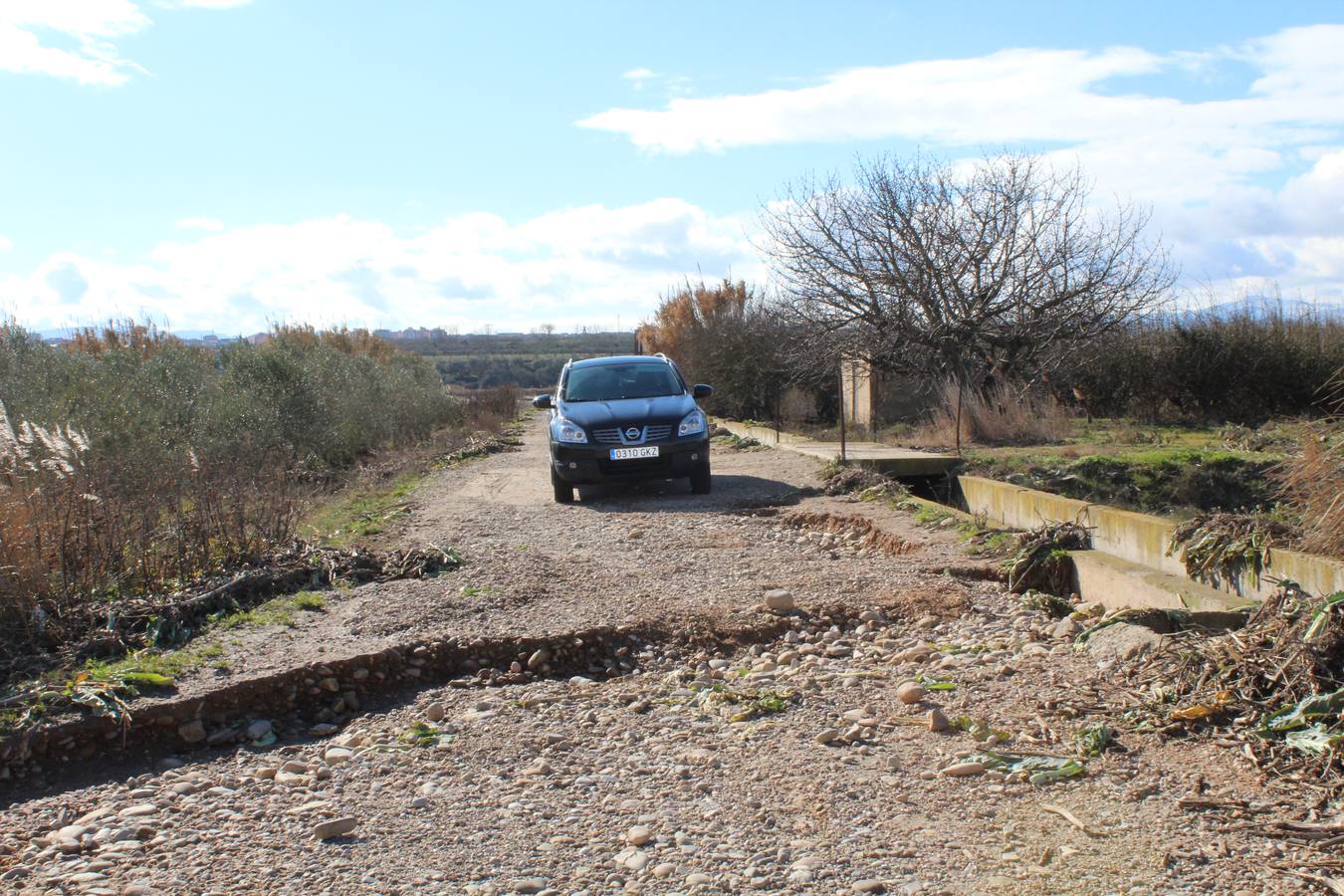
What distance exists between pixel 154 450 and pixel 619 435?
4883 millimetres

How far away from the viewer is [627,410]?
12.7 meters

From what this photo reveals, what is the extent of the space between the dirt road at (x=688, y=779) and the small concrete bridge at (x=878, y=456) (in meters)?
6.30

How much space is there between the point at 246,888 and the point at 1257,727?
375cm

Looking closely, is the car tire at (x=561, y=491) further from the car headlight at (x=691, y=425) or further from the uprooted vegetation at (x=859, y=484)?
the uprooted vegetation at (x=859, y=484)

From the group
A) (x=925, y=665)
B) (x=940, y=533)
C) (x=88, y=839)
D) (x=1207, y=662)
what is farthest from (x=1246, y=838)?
(x=940, y=533)

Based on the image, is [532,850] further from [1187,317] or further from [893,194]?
[1187,317]

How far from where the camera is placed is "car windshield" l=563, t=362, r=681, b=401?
43.8 ft

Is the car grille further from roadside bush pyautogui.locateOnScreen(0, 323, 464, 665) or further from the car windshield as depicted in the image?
roadside bush pyautogui.locateOnScreen(0, 323, 464, 665)

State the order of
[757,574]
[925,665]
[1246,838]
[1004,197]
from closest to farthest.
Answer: [1246,838] < [925,665] < [757,574] < [1004,197]

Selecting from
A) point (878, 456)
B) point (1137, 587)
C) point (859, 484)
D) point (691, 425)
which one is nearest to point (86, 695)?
point (1137, 587)

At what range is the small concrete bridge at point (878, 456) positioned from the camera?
1366cm

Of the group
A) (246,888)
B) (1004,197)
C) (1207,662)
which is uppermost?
(1004,197)

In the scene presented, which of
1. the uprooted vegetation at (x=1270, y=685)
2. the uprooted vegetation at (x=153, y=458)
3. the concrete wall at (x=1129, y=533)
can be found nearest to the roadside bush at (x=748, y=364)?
the uprooted vegetation at (x=153, y=458)

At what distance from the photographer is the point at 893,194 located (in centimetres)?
1938
